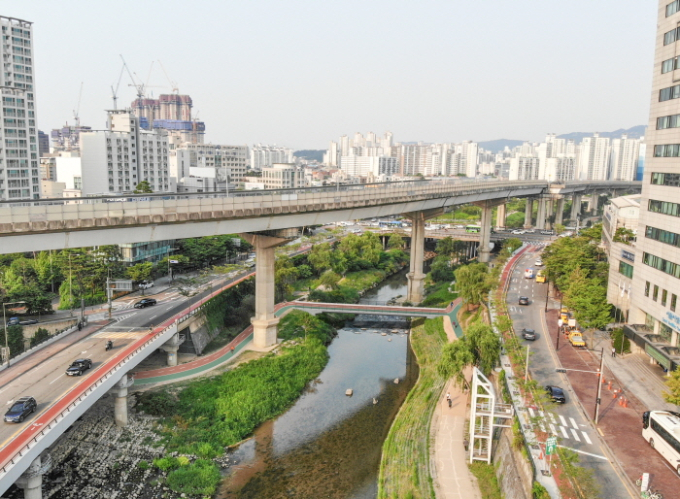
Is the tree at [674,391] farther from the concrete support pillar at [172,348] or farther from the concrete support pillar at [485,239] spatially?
the concrete support pillar at [485,239]

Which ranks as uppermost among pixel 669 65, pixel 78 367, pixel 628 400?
pixel 669 65

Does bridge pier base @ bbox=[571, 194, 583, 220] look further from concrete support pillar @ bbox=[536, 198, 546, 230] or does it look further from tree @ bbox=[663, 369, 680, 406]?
tree @ bbox=[663, 369, 680, 406]

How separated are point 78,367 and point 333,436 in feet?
56.9

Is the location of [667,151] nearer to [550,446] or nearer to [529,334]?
[529,334]

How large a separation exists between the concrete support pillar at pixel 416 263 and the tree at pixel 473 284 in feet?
33.3

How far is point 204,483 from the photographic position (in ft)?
101

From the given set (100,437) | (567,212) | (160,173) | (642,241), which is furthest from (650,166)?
(567,212)

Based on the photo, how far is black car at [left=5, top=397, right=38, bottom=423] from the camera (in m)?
28.5

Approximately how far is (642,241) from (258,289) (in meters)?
32.4

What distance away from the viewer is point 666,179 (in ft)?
130

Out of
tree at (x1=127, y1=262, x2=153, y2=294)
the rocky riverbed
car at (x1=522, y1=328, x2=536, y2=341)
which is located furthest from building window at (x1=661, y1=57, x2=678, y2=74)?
tree at (x1=127, y1=262, x2=153, y2=294)

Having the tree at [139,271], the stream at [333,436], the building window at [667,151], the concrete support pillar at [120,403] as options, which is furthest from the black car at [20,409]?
the building window at [667,151]

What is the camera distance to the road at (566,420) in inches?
984

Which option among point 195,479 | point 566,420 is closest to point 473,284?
point 566,420
